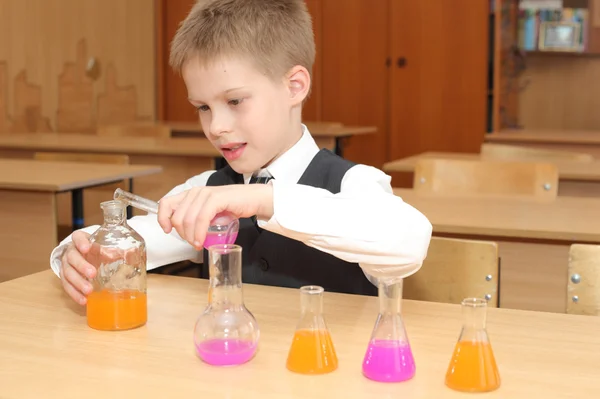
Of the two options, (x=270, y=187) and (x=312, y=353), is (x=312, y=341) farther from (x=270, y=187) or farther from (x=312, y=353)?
(x=270, y=187)

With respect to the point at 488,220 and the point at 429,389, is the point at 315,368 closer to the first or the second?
the point at 429,389

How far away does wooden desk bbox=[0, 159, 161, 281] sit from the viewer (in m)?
2.82

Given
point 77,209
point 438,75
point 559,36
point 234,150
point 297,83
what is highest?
point 559,36

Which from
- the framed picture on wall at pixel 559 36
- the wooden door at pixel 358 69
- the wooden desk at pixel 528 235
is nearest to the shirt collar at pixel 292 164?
the wooden desk at pixel 528 235

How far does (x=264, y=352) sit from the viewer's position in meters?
0.98

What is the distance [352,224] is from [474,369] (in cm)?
29

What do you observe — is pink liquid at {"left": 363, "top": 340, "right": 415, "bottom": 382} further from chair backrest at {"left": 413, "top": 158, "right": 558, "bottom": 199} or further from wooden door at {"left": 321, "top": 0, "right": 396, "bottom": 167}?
wooden door at {"left": 321, "top": 0, "right": 396, "bottom": 167}

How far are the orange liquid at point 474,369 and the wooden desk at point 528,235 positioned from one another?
1222mm

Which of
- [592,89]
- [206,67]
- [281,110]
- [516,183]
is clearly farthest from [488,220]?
[592,89]

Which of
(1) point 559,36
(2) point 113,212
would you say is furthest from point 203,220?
(1) point 559,36

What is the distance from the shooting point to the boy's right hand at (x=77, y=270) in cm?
114

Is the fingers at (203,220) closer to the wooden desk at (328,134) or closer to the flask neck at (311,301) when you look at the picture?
the flask neck at (311,301)

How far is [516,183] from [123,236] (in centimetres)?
183

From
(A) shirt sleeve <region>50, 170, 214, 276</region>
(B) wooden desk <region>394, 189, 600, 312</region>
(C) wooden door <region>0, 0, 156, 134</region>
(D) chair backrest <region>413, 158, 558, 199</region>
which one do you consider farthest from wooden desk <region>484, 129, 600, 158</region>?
(A) shirt sleeve <region>50, 170, 214, 276</region>
